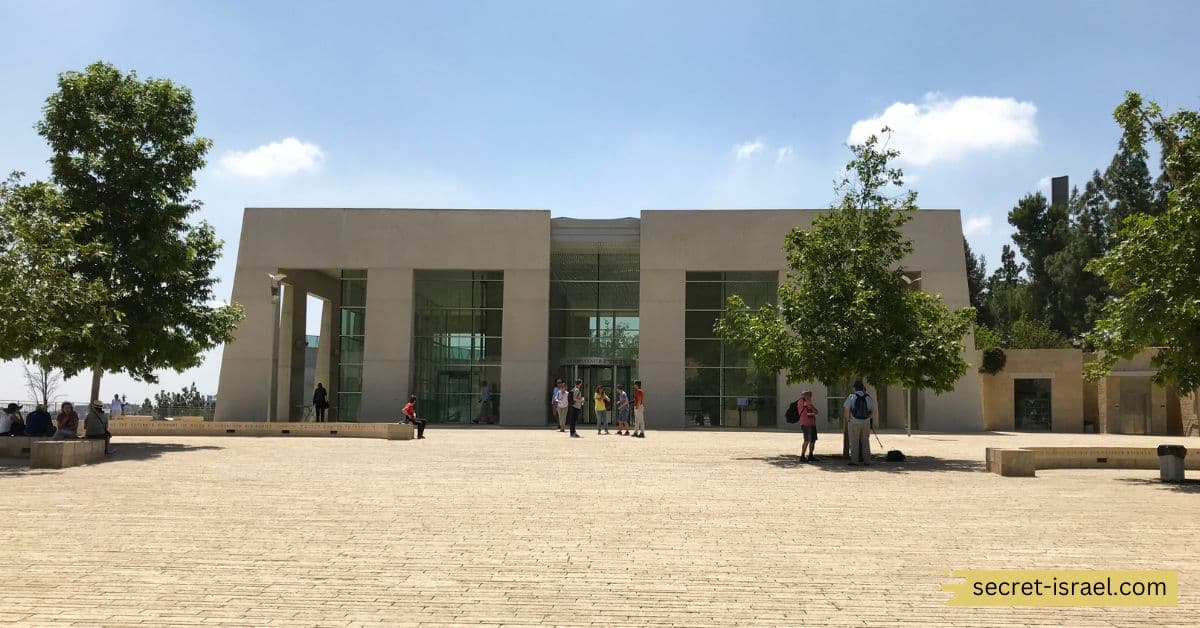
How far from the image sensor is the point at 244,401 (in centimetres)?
3538

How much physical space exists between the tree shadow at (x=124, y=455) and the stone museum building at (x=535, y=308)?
12000mm

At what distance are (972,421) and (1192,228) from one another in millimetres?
20856

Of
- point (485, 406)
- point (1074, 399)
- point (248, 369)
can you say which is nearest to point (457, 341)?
point (485, 406)

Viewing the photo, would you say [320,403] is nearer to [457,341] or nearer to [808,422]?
[457,341]

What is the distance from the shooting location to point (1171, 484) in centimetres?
1571

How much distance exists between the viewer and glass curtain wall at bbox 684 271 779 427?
3622 cm

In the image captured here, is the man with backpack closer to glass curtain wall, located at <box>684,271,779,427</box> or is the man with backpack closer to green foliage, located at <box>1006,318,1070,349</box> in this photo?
glass curtain wall, located at <box>684,271,779,427</box>

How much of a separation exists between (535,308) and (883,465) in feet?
63.0

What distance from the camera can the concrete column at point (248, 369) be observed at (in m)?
35.3

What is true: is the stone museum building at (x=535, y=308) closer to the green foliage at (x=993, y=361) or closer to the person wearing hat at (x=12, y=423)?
the green foliage at (x=993, y=361)

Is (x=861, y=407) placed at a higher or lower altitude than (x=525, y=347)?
lower

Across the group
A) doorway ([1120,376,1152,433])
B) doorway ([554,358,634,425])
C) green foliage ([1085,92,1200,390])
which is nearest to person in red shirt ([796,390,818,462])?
green foliage ([1085,92,1200,390])

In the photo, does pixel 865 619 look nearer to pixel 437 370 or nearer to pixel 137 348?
pixel 137 348

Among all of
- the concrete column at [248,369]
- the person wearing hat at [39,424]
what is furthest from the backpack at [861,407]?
the concrete column at [248,369]
